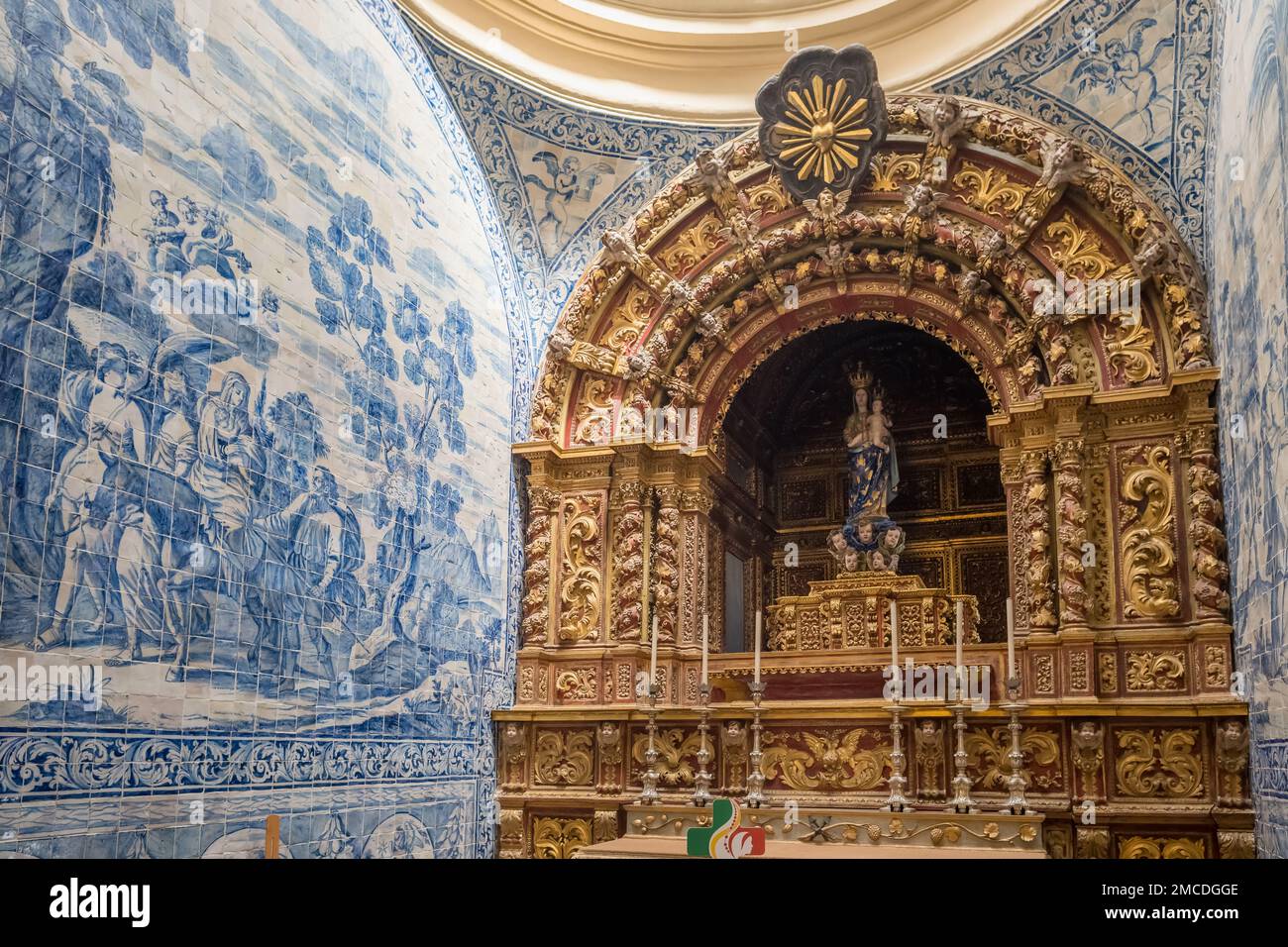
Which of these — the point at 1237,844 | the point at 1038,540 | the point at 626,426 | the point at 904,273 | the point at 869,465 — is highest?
the point at 904,273

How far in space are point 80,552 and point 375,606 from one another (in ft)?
9.65

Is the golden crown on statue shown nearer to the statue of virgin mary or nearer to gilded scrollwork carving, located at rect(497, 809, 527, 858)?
the statue of virgin mary

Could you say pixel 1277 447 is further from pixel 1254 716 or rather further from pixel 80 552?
pixel 80 552

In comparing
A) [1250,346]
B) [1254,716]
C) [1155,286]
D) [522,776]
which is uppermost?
[1155,286]

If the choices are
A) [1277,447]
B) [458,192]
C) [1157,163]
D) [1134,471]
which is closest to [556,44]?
[458,192]

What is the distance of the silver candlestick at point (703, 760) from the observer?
32.8 ft

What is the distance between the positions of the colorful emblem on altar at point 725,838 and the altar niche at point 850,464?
21.8 feet

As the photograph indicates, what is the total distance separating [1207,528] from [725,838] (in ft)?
17.8

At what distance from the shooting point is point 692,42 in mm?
11852

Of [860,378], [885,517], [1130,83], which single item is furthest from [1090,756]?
[1130,83]

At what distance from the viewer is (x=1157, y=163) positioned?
1038 centimetres

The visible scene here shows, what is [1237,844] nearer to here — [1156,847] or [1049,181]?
[1156,847]

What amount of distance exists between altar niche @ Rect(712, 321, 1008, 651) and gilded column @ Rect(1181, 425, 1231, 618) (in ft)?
12.0

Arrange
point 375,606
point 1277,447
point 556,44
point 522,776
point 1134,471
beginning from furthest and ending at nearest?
point 556,44, point 522,776, point 1134,471, point 375,606, point 1277,447
